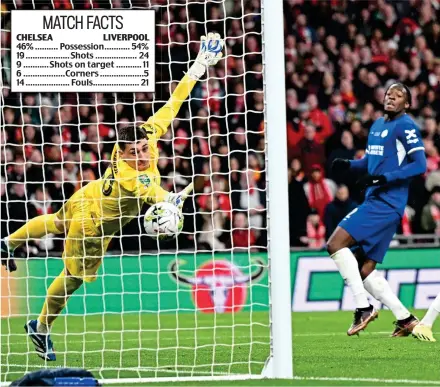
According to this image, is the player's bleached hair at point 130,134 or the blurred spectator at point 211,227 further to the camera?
the blurred spectator at point 211,227

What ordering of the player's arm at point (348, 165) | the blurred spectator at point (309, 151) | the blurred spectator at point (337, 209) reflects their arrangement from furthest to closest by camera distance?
the blurred spectator at point (309, 151), the blurred spectator at point (337, 209), the player's arm at point (348, 165)

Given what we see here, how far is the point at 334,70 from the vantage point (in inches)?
621

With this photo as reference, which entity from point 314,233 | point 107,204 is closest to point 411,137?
point 107,204

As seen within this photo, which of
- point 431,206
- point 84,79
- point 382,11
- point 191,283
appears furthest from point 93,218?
point 382,11

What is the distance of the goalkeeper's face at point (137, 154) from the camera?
7.64m

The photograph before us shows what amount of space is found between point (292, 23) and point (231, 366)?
9875 mm

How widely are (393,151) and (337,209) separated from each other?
481 centimetres

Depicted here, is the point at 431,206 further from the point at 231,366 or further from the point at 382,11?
the point at 231,366

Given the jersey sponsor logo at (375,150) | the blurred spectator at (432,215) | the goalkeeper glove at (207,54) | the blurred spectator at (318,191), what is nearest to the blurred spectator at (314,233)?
the blurred spectator at (318,191)

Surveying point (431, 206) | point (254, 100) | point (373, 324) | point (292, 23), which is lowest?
point (373, 324)

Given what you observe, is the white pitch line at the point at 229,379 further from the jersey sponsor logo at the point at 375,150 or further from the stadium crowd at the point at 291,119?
the stadium crowd at the point at 291,119

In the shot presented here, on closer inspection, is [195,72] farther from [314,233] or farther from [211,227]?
[314,233]

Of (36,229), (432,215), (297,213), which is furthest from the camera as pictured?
(432,215)

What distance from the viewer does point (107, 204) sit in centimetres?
798
